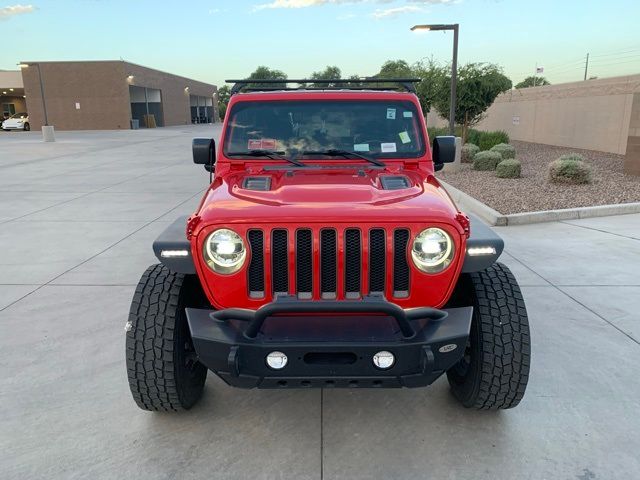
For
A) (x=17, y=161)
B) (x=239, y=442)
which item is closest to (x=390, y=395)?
(x=239, y=442)

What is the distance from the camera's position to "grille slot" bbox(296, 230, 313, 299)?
252 cm

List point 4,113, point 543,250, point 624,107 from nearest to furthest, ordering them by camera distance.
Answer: point 543,250 < point 624,107 < point 4,113

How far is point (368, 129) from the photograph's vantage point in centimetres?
365

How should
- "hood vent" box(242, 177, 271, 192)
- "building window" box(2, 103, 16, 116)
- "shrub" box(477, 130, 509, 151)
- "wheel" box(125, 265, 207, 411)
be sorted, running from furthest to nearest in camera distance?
"building window" box(2, 103, 16, 116), "shrub" box(477, 130, 509, 151), "hood vent" box(242, 177, 271, 192), "wheel" box(125, 265, 207, 411)

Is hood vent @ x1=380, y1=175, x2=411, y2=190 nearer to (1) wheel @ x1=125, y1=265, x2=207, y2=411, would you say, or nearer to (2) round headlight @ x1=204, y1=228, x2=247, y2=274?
(2) round headlight @ x1=204, y1=228, x2=247, y2=274

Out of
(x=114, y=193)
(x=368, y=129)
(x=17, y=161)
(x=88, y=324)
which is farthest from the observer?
(x=17, y=161)

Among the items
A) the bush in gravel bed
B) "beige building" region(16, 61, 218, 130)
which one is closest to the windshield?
the bush in gravel bed

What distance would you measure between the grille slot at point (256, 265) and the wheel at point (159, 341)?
1.53 ft

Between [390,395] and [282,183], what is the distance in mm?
1410

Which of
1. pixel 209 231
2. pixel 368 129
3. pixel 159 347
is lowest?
pixel 159 347

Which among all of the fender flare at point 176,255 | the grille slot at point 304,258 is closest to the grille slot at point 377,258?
the grille slot at point 304,258

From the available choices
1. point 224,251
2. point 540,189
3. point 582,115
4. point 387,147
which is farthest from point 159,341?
point 582,115

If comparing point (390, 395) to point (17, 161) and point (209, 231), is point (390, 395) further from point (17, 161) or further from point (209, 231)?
point (17, 161)

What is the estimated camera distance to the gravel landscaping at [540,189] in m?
8.72
